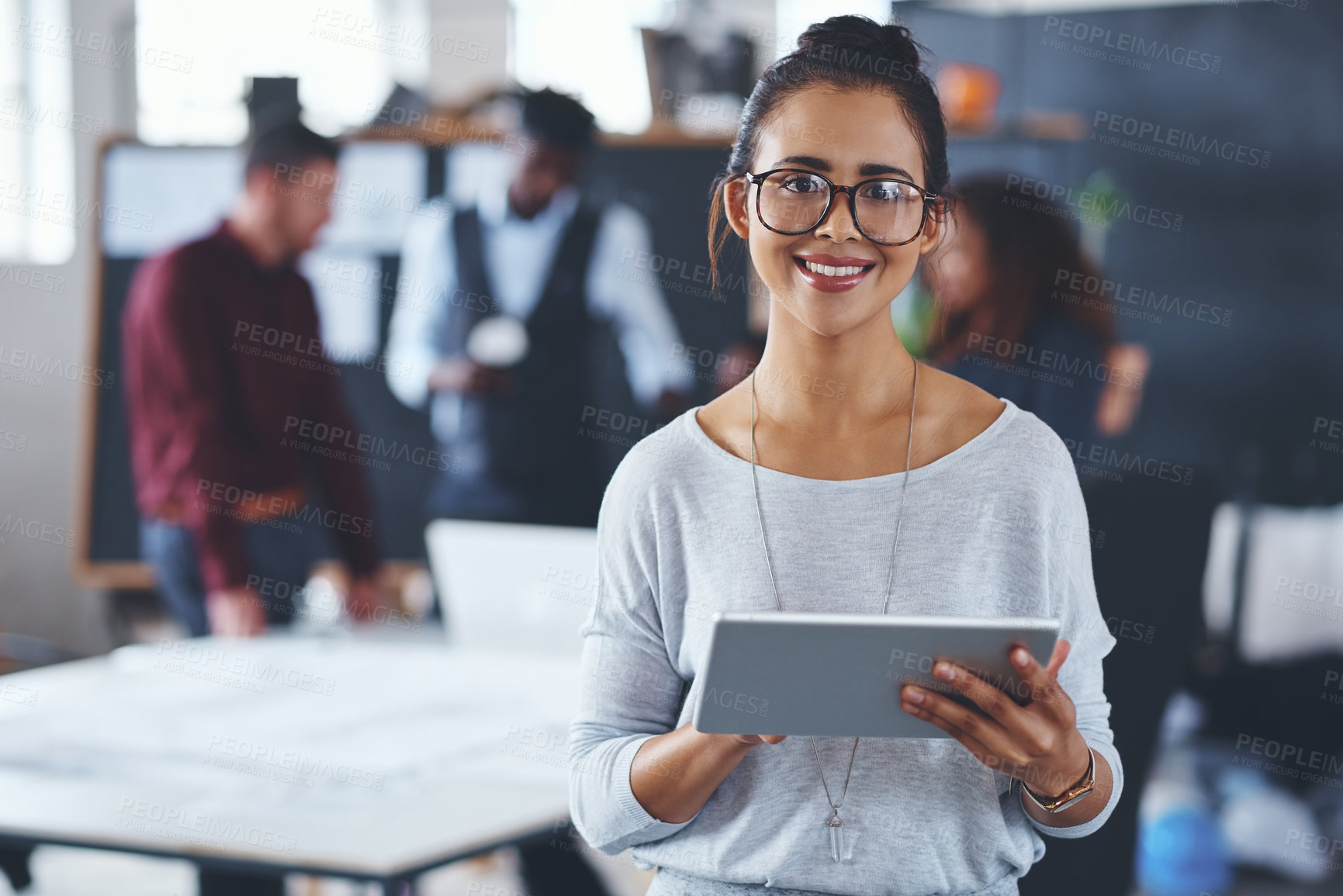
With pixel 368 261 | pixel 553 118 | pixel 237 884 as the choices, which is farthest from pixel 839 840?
pixel 368 261

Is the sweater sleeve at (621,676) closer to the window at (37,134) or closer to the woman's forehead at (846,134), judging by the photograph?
the woman's forehead at (846,134)

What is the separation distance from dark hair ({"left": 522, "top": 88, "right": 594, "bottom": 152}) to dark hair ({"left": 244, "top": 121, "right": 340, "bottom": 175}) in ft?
1.88

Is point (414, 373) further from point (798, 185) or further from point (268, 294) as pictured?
point (798, 185)

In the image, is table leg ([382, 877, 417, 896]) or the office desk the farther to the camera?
the office desk

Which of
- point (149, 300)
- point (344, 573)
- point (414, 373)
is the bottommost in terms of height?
point (344, 573)

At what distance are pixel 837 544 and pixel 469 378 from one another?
2706 mm

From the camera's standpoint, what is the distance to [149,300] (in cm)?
300

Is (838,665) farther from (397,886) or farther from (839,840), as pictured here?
(397,886)

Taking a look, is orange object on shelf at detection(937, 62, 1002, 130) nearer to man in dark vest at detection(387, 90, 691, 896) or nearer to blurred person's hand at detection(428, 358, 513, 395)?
man in dark vest at detection(387, 90, 691, 896)

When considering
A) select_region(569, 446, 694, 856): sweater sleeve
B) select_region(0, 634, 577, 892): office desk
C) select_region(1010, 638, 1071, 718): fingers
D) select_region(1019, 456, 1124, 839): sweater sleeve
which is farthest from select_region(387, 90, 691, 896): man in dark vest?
select_region(1010, 638, 1071, 718): fingers

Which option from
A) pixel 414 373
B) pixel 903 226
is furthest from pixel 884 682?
pixel 414 373

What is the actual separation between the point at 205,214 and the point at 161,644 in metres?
2.72

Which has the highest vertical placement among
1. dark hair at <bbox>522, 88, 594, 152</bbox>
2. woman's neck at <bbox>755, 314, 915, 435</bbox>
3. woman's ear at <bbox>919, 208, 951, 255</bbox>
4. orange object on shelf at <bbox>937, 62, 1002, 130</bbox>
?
orange object on shelf at <bbox>937, 62, 1002, 130</bbox>

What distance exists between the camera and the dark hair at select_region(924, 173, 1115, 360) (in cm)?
255
